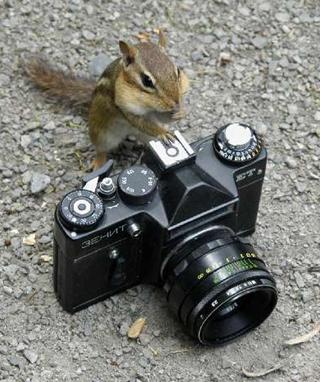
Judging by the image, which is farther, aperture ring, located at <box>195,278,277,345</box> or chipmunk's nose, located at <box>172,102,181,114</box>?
chipmunk's nose, located at <box>172,102,181,114</box>

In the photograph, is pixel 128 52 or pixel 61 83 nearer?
pixel 128 52

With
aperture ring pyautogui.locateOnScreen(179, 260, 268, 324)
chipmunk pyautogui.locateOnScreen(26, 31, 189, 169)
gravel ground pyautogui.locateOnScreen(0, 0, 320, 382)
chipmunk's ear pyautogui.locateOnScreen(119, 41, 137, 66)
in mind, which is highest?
chipmunk's ear pyautogui.locateOnScreen(119, 41, 137, 66)

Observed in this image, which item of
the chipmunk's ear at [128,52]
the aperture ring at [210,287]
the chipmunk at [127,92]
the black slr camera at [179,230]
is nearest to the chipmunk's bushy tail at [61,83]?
the chipmunk at [127,92]

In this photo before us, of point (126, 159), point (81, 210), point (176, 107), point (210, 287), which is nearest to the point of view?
point (81, 210)

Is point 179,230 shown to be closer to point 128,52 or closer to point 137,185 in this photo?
point 137,185

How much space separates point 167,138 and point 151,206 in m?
0.32

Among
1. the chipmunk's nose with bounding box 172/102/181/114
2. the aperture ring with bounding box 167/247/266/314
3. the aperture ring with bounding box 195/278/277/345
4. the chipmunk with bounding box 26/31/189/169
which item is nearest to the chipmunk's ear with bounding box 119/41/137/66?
the chipmunk with bounding box 26/31/189/169

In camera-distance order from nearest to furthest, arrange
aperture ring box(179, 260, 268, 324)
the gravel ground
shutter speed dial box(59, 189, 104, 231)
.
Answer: shutter speed dial box(59, 189, 104, 231)
aperture ring box(179, 260, 268, 324)
the gravel ground

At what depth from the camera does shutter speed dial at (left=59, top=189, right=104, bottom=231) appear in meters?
2.47

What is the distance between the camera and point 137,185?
8.30ft

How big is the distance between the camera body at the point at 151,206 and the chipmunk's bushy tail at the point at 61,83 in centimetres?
69

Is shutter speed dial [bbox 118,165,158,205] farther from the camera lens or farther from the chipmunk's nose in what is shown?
the chipmunk's nose

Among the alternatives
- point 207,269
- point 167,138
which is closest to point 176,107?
point 167,138

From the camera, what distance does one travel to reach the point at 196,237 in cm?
265
